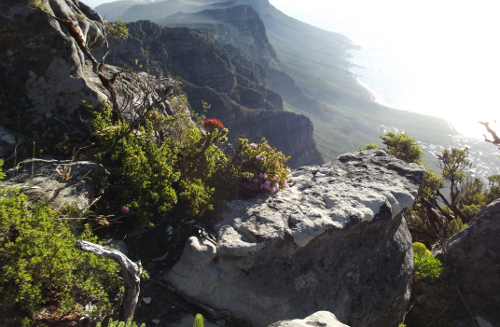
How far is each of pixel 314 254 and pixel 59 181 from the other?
17.5 feet

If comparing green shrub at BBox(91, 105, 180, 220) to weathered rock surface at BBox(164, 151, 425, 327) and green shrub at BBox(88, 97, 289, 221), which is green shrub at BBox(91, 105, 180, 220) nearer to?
green shrub at BBox(88, 97, 289, 221)

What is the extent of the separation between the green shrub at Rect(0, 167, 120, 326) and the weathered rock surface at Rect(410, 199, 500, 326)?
8931 mm

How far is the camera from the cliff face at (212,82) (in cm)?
8325

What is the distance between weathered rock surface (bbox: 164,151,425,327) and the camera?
5.60m

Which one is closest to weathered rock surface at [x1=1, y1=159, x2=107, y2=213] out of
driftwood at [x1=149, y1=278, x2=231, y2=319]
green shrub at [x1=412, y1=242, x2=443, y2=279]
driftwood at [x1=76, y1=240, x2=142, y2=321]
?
driftwood at [x1=76, y1=240, x2=142, y2=321]

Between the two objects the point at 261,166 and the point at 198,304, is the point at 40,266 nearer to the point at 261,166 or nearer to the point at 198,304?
the point at 198,304

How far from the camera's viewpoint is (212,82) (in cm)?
10538

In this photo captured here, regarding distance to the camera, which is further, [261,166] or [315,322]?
[261,166]

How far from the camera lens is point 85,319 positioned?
12.6ft

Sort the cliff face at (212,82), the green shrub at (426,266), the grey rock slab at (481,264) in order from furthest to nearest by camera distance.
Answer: the cliff face at (212,82)
the green shrub at (426,266)
the grey rock slab at (481,264)

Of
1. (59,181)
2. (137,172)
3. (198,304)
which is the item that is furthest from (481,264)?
(59,181)

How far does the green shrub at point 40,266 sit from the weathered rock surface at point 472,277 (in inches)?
352

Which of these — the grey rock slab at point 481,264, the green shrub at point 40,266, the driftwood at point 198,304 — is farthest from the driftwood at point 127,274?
the grey rock slab at point 481,264

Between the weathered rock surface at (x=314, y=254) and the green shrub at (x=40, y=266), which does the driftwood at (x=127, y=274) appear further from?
the weathered rock surface at (x=314, y=254)
